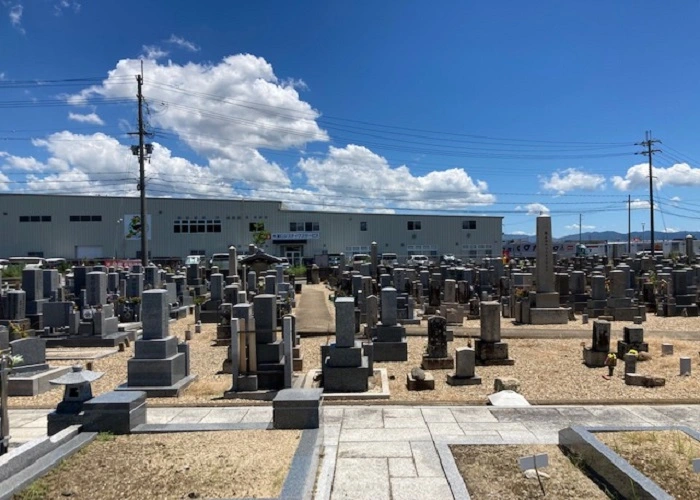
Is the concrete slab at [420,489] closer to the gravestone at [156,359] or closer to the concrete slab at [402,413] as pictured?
the concrete slab at [402,413]

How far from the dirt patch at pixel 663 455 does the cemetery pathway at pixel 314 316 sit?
11.7 m

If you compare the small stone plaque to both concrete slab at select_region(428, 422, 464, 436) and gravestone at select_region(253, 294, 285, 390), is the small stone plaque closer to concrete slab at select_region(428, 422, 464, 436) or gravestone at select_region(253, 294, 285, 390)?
concrete slab at select_region(428, 422, 464, 436)

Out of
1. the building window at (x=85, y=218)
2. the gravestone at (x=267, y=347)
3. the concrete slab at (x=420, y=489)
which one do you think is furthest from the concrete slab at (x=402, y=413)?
the building window at (x=85, y=218)

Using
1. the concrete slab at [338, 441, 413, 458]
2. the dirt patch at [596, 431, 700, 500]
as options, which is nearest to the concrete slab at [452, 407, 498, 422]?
the concrete slab at [338, 441, 413, 458]

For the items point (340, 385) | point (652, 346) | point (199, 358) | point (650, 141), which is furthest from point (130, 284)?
point (650, 141)

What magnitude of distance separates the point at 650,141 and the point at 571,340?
41151 mm

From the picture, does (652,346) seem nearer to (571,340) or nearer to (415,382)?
→ (571,340)

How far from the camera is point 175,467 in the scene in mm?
5199

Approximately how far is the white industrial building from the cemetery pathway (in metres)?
26.1

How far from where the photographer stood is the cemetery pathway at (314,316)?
17.3 meters

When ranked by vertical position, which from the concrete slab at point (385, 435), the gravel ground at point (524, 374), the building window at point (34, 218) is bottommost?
the gravel ground at point (524, 374)

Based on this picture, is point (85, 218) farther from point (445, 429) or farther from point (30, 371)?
point (445, 429)

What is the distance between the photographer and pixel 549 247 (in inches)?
776

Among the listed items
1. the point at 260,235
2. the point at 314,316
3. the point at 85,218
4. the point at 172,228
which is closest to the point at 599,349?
the point at 314,316
